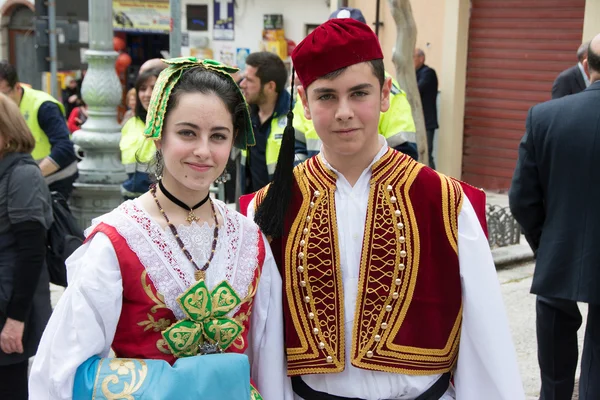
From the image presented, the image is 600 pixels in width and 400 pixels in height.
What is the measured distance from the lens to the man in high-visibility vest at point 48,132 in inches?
241

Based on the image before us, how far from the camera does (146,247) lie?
2256mm

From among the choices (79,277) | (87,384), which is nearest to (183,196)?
(79,277)

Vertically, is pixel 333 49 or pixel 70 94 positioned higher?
pixel 333 49

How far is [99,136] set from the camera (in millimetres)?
7340

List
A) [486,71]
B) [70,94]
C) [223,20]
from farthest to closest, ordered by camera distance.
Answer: [223,20] < [70,94] < [486,71]

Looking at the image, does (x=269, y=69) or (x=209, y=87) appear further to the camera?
(x=269, y=69)

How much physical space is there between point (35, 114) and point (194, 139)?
13.9 ft

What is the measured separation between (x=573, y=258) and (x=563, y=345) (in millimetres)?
543

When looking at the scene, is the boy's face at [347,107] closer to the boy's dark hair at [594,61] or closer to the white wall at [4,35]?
the boy's dark hair at [594,61]

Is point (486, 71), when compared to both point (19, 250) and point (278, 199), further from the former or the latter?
point (278, 199)

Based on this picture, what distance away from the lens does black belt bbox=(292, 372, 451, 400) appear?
2.46 metres

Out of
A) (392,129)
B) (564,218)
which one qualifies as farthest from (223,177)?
(392,129)

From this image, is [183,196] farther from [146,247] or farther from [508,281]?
[508,281]

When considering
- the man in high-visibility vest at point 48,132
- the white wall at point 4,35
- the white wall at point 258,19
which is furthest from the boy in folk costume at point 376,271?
the white wall at point 4,35
